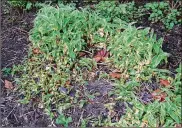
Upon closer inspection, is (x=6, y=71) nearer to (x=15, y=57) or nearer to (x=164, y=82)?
(x=15, y=57)

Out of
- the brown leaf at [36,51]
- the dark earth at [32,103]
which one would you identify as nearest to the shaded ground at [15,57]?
the dark earth at [32,103]

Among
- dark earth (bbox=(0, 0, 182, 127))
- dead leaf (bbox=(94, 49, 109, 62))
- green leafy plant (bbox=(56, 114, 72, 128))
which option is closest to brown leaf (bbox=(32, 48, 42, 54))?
dark earth (bbox=(0, 0, 182, 127))

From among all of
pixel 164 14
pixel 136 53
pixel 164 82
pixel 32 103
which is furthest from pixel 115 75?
pixel 164 14

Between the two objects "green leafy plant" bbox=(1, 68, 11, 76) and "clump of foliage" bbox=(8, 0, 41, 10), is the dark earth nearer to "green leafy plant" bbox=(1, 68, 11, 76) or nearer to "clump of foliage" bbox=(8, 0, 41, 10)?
"green leafy plant" bbox=(1, 68, 11, 76)

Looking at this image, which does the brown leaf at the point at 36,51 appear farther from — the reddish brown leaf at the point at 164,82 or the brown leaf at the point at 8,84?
the reddish brown leaf at the point at 164,82

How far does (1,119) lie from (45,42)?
1.00 m

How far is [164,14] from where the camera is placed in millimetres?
5156

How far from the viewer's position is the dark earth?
142 inches

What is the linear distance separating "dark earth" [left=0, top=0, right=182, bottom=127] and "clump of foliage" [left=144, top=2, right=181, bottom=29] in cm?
15

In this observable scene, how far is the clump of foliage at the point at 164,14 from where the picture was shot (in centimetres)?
502

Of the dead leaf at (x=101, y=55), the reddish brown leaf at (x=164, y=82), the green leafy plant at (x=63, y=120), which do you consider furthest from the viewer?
the dead leaf at (x=101, y=55)

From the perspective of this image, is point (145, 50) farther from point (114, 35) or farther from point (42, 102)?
point (42, 102)

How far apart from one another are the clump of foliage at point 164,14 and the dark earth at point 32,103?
0.15m

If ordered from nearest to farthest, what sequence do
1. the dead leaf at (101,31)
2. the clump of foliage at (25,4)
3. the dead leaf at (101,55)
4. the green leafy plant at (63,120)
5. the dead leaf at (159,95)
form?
the green leafy plant at (63,120) → the dead leaf at (159,95) → the dead leaf at (101,55) → the dead leaf at (101,31) → the clump of foliage at (25,4)
